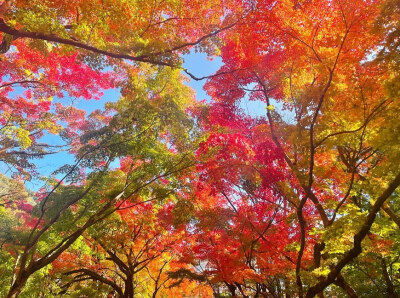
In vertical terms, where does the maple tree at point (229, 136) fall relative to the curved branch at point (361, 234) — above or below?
above

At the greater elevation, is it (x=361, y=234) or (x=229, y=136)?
(x=229, y=136)

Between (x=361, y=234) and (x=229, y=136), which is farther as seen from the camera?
(x=229, y=136)

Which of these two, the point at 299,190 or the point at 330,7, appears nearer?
the point at 330,7

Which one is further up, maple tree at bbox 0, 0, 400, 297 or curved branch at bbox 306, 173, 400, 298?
maple tree at bbox 0, 0, 400, 297

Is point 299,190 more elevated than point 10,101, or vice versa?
point 10,101

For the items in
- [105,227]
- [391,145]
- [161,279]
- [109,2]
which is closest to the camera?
[391,145]

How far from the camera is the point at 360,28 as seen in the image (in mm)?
5023

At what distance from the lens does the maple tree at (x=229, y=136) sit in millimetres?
4660

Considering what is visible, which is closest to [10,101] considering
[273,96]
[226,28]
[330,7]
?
[226,28]

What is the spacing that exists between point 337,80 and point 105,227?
29.4ft

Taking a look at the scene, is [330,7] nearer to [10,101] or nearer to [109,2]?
[109,2]

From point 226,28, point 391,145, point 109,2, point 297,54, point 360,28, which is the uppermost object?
point 226,28

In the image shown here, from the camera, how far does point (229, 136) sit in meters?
7.34

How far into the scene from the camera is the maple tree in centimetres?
466
